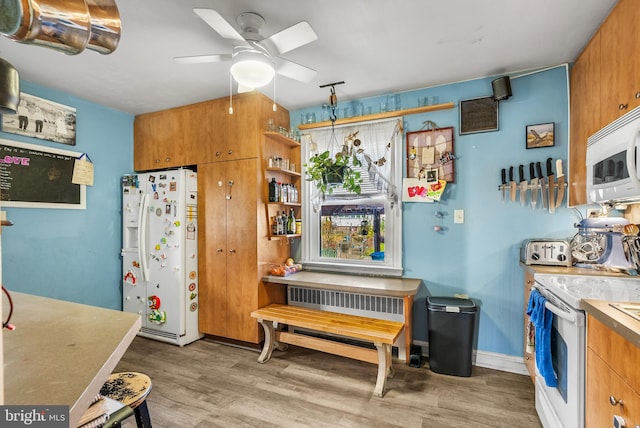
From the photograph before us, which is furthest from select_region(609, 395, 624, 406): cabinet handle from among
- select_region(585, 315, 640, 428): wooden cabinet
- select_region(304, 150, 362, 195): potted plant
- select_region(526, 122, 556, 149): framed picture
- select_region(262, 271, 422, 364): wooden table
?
select_region(304, 150, 362, 195): potted plant

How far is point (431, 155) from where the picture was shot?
285 centimetres

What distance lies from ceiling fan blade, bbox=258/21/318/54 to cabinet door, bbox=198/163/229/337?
1.59 m

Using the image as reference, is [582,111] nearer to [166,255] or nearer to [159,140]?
[166,255]

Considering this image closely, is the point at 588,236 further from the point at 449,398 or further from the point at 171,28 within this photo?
the point at 171,28

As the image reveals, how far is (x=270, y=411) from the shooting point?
206 centimetres

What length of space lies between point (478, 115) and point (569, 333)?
6.26ft

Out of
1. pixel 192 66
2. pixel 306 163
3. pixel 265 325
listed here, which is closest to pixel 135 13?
pixel 192 66

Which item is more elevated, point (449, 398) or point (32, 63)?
point (32, 63)

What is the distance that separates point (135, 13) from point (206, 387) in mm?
2638

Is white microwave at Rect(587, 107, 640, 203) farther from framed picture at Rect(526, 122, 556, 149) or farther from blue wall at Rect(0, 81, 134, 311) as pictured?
blue wall at Rect(0, 81, 134, 311)

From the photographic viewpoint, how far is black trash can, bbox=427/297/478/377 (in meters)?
2.43

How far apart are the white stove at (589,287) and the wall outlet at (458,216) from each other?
35.4 inches

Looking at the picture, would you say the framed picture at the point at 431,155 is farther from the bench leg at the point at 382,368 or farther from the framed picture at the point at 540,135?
the bench leg at the point at 382,368

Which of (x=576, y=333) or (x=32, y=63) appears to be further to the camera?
(x=32, y=63)
